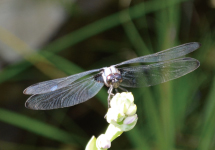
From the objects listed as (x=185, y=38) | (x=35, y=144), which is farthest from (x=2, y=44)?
(x=185, y=38)

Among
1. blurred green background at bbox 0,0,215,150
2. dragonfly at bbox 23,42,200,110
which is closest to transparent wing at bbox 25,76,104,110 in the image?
dragonfly at bbox 23,42,200,110

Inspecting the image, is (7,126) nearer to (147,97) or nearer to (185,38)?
(147,97)

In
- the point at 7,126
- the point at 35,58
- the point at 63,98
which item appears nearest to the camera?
the point at 63,98

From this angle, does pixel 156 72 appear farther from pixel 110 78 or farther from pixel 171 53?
pixel 110 78

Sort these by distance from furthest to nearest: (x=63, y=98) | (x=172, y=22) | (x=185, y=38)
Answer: (x=185, y=38) → (x=172, y=22) → (x=63, y=98)

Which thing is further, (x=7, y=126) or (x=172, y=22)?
(x=7, y=126)
